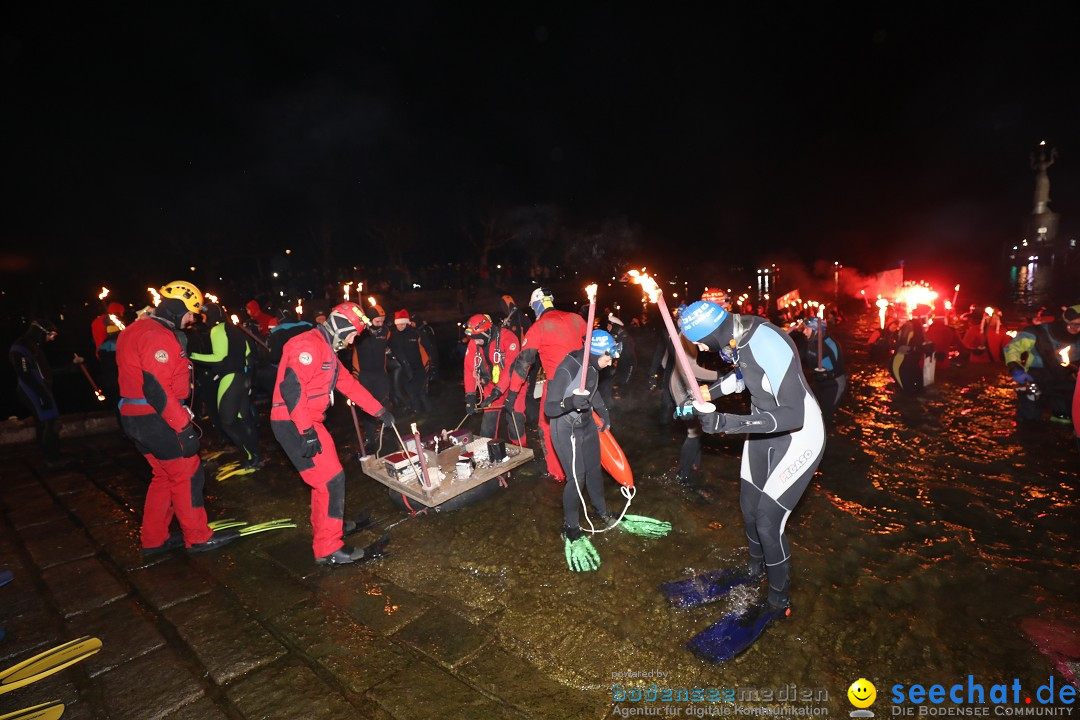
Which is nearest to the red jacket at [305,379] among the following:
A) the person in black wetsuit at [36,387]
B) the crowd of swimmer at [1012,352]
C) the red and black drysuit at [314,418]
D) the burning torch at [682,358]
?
the red and black drysuit at [314,418]

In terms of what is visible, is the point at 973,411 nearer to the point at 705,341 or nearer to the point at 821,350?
the point at 821,350

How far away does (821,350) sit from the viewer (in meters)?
7.46

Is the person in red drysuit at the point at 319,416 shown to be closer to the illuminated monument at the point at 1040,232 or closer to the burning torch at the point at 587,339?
the burning torch at the point at 587,339

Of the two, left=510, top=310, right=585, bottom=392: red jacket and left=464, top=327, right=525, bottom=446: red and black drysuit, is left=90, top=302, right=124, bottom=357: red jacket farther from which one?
left=510, top=310, right=585, bottom=392: red jacket

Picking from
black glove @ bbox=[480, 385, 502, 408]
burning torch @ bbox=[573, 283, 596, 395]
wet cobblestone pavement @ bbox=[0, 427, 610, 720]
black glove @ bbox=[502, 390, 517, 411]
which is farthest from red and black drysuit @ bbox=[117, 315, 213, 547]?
burning torch @ bbox=[573, 283, 596, 395]

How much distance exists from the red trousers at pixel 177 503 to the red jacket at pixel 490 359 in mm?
3670

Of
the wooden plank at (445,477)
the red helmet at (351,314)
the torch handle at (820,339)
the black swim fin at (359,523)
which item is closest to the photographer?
the red helmet at (351,314)

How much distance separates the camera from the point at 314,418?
199 inches

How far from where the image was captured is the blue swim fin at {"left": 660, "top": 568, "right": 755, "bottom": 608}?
4215 millimetres

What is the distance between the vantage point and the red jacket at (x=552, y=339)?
19.5 feet

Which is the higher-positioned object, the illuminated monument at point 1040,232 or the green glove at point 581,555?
the illuminated monument at point 1040,232

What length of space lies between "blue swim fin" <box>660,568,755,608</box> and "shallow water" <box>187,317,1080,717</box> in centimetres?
10

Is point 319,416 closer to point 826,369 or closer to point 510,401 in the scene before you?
point 510,401

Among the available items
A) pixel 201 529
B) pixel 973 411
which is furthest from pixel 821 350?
pixel 201 529
